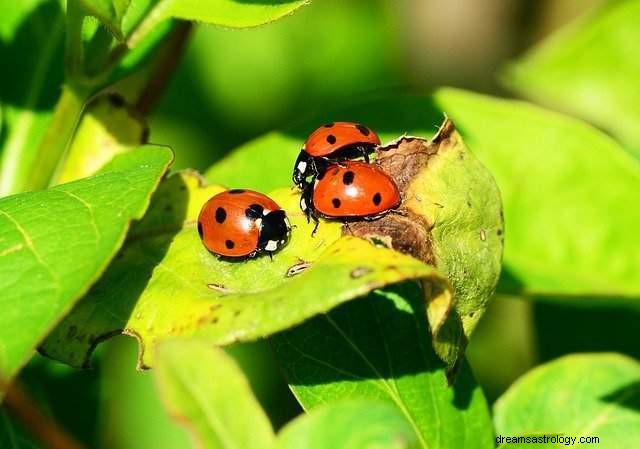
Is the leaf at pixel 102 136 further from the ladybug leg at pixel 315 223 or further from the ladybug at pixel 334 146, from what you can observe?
the ladybug leg at pixel 315 223

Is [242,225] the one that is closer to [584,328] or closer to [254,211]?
[254,211]

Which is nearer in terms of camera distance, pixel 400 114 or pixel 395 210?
pixel 395 210

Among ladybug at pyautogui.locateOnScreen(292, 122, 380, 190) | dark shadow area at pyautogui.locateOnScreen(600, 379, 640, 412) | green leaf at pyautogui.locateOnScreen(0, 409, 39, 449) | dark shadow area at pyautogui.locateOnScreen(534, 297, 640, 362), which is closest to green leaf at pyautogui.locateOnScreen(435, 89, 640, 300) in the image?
dark shadow area at pyautogui.locateOnScreen(534, 297, 640, 362)

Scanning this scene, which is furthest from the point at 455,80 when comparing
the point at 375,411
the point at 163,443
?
the point at 375,411

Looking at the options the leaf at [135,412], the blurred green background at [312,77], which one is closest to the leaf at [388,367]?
the blurred green background at [312,77]

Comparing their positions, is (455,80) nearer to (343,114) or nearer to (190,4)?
(343,114)

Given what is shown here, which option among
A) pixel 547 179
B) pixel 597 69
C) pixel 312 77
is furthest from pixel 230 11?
pixel 312 77

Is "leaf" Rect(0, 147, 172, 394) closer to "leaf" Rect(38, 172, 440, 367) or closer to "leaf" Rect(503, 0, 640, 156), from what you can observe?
"leaf" Rect(38, 172, 440, 367)
